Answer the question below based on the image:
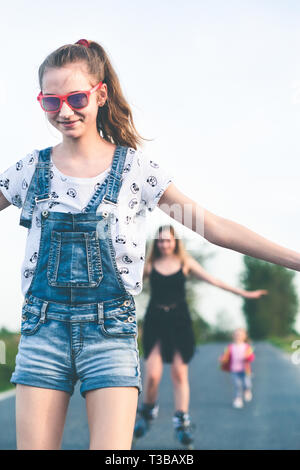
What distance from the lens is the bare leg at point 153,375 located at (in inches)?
292

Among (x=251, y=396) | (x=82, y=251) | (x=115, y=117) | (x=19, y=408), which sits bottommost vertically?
(x=251, y=396)

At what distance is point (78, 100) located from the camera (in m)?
3.03

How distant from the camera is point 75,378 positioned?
2.89 metres

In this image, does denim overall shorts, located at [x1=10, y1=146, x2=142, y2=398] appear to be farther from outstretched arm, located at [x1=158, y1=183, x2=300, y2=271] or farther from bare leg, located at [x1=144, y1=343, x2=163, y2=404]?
bare leg, located at [x1=144, y1=343, x2=163, y2=404]

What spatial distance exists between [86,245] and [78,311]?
0.91 feet

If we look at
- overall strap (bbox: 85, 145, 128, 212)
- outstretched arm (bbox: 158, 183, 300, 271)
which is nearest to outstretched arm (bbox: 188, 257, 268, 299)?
outstretched arm (bbox: 158, 183, 300, 271)

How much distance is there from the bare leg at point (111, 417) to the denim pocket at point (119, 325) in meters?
0.22

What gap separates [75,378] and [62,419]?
18cm

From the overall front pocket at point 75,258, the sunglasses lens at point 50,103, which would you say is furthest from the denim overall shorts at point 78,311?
the sunglasses lens at point 50,103

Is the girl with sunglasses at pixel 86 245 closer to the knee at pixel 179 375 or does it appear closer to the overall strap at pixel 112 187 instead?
the overall strap at pixel 112 187

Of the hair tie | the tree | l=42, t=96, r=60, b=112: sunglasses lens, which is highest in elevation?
the hair tie

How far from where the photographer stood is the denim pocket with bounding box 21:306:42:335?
287 centimetres
